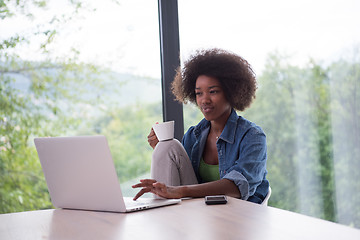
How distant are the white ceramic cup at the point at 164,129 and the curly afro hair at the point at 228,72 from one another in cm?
59

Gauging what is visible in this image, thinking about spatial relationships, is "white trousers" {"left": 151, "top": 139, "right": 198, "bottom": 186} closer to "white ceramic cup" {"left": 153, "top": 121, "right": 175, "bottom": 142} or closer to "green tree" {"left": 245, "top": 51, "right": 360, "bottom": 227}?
"white ceramic cup" {"left": 153, "top": 121, "right": 175, "bottom": 142}

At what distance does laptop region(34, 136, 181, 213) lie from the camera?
1.44m

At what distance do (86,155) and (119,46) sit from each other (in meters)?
1.65

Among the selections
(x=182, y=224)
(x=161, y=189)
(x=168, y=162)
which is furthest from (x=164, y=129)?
(x=182, y=224)

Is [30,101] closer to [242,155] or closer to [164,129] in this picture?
[164,129]

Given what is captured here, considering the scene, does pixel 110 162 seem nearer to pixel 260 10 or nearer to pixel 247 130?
pixel 247 130

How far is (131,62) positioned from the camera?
3002 millimetres

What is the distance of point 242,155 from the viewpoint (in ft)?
6.79

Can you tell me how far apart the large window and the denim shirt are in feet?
2.59

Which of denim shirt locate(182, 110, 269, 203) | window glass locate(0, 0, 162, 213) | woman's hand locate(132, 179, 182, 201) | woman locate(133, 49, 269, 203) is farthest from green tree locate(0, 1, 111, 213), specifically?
woman's hand locate(132, 179, 182, 201)

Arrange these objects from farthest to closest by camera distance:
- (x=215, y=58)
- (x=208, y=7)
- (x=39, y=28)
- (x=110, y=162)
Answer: (x=208, y=7) < (x=39, y=28) < (x=215, y=58) < (x=110, y=162)

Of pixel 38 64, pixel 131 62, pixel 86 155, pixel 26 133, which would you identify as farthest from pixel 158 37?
pixel 86 155

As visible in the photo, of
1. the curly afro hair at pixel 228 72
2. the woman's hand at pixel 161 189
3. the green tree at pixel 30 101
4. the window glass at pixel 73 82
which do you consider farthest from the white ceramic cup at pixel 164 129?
the green tree at pixel 30 101

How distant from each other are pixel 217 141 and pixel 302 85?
3.28ft
